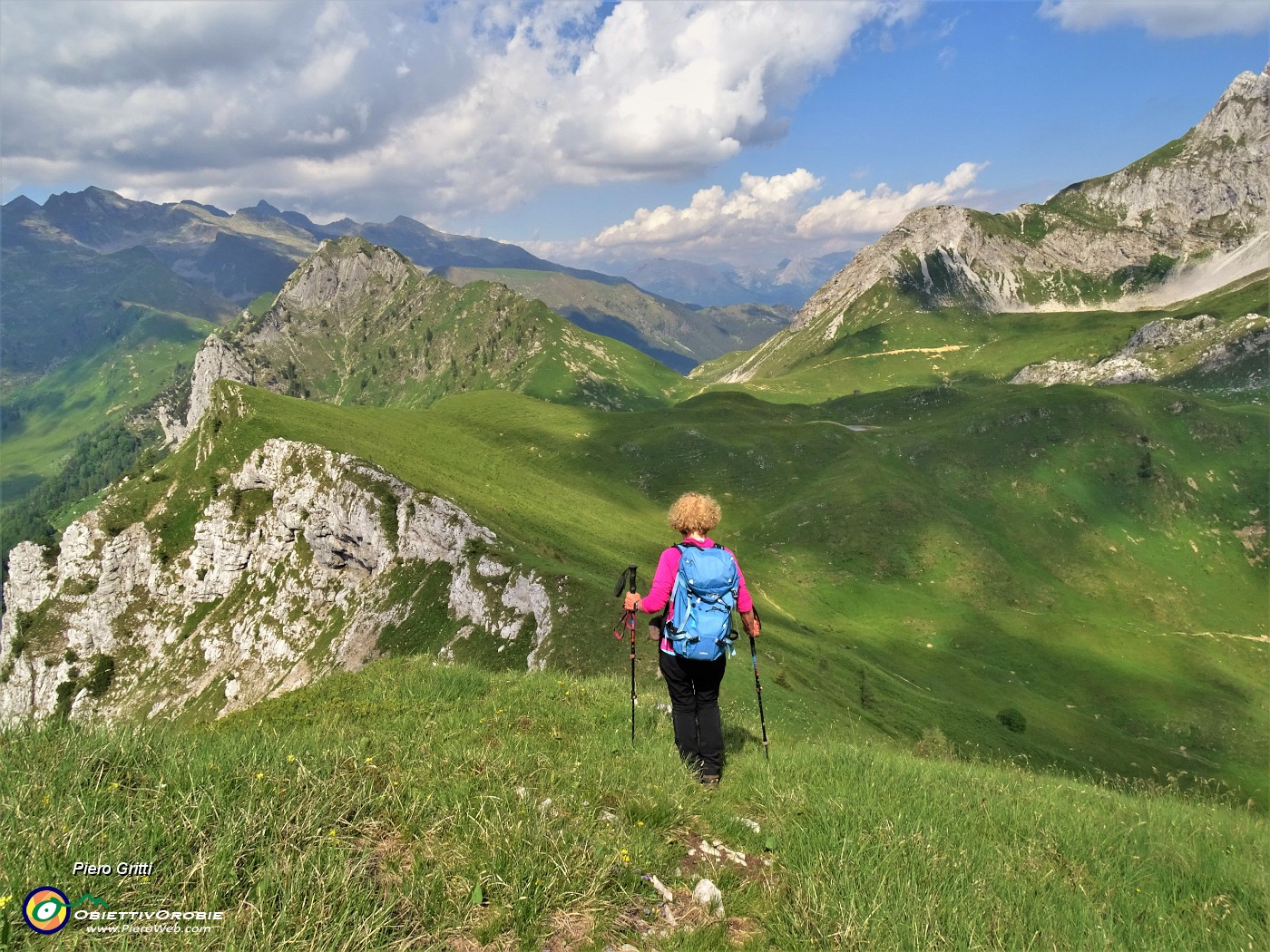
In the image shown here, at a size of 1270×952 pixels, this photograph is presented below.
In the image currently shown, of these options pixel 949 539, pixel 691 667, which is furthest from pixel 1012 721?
pixel 691 667

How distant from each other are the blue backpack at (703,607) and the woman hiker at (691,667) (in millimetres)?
50

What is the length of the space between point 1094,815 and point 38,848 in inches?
478

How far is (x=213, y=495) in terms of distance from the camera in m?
75.3

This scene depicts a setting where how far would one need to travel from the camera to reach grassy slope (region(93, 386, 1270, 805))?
4966 cm

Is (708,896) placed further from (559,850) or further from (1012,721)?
(1012,721)

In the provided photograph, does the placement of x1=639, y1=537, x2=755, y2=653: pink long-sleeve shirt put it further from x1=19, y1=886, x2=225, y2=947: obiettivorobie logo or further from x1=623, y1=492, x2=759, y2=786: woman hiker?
x1=19, y1=886, x2=225, y2=947: obiettivorobie logo

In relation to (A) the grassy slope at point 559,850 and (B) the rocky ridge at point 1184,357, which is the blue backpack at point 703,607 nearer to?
(A) the grassy slope at point 559,850

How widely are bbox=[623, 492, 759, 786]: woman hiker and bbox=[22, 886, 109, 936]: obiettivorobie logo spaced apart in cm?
678

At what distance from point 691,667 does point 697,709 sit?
72 cm

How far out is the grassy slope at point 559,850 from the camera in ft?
15.9

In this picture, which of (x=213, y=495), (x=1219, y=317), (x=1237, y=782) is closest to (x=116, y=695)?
(x=213, y=495)

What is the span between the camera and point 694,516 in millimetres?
9742

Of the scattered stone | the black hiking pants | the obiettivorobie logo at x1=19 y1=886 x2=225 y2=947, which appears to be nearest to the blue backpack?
the black hiking pants

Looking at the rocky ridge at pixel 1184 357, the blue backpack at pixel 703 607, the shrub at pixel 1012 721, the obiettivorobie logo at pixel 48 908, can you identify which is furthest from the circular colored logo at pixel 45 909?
the rocky ridge at pixel 1184 357
